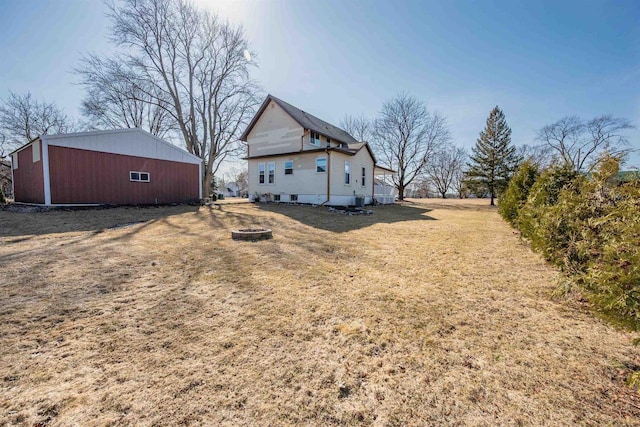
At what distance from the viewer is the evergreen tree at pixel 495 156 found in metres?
25.3

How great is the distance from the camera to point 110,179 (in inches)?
512

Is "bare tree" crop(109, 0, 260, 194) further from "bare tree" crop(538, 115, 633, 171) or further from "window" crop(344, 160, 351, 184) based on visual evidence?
"bare tree" crop(538, 115, 633, 171)

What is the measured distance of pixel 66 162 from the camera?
38.5 ft

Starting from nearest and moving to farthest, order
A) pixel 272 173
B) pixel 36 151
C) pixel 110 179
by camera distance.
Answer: pixel 36 151
pixel 110 179
pixel 272 173

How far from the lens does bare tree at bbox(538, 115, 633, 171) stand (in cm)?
2789

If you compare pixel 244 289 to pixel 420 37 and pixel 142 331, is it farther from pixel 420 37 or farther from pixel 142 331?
pixel 420 37

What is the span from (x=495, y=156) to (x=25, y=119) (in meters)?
51.0

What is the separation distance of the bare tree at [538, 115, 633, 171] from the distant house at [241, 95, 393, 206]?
25937 millimetres

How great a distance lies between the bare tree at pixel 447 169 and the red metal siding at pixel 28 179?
1924 inches

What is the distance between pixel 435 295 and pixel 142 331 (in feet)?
11.2

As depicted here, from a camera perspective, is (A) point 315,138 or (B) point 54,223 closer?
(B) point 54,223

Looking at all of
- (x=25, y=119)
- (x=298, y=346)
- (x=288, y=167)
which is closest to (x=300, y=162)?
(x=288, y=167)

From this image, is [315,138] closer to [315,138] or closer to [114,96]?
[315,138]

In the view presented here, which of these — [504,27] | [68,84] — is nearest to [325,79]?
[504,27]
